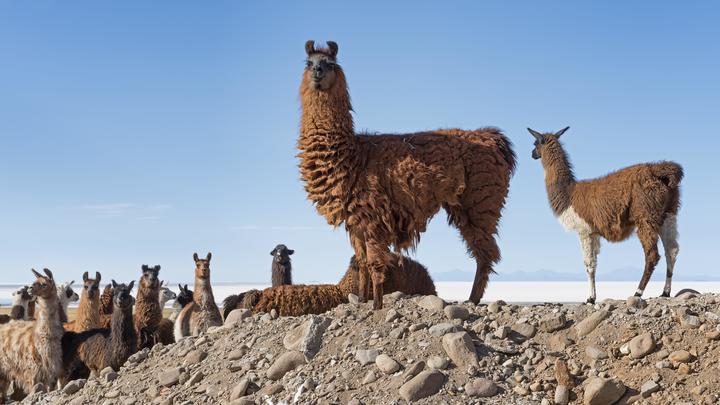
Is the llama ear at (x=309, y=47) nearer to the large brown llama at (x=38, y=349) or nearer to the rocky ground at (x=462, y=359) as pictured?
the rocky ground at (x=462, y=359)

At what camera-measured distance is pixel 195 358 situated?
942 centimetres

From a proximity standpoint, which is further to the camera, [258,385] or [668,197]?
[668,197]

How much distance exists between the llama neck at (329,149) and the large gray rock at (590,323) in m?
3.02

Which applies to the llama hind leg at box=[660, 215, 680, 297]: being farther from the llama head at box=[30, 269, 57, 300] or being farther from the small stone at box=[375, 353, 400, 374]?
the llama head at box=[30, 269, 57, 300]

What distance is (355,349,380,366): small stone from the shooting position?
26.0ft

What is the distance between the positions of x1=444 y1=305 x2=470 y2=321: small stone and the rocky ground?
0.01 meters

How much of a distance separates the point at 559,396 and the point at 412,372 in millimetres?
1420

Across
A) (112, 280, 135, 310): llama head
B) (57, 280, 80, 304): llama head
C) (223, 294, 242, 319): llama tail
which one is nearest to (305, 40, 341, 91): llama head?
(112, 280, 135, 310): llama head

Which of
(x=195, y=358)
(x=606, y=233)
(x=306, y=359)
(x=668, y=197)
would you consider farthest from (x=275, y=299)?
(x=668, y=197)

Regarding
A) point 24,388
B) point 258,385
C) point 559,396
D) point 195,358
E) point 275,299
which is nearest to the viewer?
point 559,396

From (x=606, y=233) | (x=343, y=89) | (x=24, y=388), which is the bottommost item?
(x=24, y=388)

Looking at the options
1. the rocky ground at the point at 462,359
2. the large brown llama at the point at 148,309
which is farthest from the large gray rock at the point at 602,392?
the large brown llama at the point at 148,309

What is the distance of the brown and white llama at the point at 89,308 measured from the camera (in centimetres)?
1405

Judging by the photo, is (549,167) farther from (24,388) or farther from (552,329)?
(24,388)
